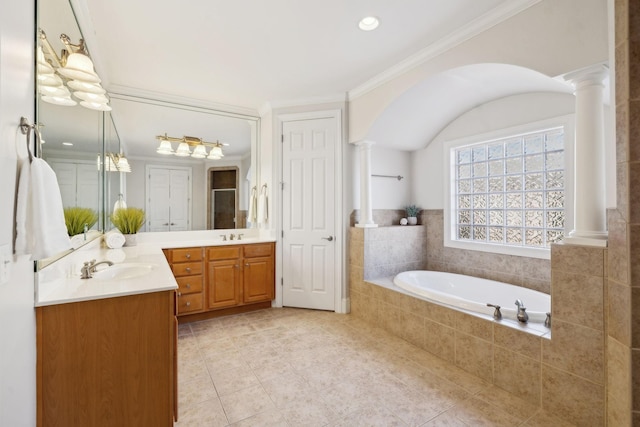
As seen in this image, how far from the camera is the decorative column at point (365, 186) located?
10.9 ft

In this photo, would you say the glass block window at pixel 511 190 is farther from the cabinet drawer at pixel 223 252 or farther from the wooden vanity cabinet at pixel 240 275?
the cabinet drawer at pixel 223 252

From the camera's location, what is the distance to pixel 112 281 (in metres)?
1.61

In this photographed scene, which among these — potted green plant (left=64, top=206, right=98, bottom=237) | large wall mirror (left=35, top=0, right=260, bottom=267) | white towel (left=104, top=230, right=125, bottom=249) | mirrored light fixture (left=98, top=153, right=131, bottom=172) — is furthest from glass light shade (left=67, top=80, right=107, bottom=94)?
white towel (left=104, top=230, right=125, bottom=249)

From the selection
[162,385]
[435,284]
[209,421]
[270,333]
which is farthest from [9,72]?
[435,284]

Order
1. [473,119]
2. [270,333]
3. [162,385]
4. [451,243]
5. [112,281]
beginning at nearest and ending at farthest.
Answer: [162,385]
[112,281]
[270,333]
[473,119]
[451,243]

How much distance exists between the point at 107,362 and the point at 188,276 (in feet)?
5.82

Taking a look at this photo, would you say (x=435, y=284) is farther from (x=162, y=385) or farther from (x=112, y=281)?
(x=112, y=281)

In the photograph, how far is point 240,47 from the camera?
2469mm

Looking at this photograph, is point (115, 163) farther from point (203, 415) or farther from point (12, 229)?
point (203, 415)

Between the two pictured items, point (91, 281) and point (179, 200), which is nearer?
point (91, 281)

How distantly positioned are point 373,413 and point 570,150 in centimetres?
269

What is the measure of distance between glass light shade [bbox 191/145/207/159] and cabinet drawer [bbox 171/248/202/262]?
1.20 metres

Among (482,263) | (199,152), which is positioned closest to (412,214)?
(482,263)

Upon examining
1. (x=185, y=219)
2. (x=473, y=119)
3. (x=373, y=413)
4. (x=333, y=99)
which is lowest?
(x=373, y=413)
